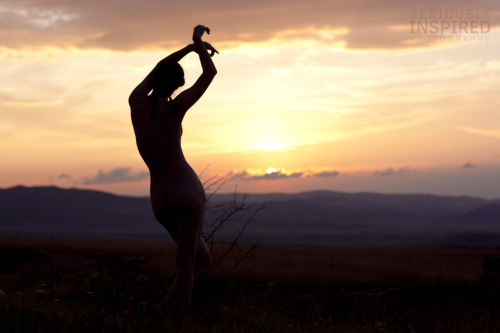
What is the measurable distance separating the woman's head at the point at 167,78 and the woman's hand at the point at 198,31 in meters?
0.30

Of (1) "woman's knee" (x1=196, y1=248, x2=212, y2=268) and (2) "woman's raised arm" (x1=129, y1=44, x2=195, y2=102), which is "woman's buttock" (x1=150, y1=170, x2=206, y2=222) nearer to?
(1) "woman's knee" (x1=196, y1=248, x2=212, y2=268)

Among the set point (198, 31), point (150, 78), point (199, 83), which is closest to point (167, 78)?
point (150, 78)

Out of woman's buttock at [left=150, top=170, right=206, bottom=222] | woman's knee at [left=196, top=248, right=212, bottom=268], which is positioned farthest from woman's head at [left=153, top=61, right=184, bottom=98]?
woman's knee at [left=196, top=248, right=212, bottom=268]

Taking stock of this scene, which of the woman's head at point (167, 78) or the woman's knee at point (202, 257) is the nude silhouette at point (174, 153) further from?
the woman's knee at point (202, 257)

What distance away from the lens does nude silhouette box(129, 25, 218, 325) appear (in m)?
4.93

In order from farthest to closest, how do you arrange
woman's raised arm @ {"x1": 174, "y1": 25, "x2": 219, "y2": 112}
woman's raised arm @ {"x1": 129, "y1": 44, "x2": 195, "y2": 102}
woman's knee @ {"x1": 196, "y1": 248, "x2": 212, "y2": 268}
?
woman's knee @ {"x1": 196, "y1": 248, "x2": 212, "y2": 268} → woman's raised arm @ {"x1": 129, "y1": 44, "x2": 195, "y2": 102} → woman's raised arm @ {"x1": 174, "y1": 25, "x2": 219, "y2": 112}

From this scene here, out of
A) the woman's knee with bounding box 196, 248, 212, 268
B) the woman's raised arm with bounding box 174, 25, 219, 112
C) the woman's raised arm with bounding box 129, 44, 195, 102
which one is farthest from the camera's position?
the woman's knee with bounding box 196, 248, 212, 268

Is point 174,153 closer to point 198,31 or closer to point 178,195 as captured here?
point 178,195

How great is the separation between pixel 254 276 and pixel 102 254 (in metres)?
5.91

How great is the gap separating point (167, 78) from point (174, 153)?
0.66 metres

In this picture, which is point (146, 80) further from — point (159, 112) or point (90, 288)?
point (90, 288)

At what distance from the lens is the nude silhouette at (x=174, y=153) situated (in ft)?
16.2

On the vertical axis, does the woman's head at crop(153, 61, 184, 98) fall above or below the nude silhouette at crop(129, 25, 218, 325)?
above

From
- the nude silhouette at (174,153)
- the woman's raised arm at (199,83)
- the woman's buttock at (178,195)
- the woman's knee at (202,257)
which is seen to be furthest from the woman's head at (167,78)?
the woman's knee at (202,257)
